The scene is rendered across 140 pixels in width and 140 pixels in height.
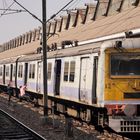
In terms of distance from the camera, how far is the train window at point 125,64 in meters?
16.1

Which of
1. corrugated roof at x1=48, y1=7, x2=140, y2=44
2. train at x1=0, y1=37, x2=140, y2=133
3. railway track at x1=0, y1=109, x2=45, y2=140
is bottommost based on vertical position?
railway track at x1=0, y1=109, x2=45, y2=140

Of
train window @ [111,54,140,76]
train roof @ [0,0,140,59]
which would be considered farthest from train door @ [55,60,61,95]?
train window @ [111,54,140,76]

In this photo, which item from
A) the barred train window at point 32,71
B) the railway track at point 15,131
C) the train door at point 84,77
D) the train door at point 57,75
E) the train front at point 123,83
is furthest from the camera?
the barred train window at point 32,71

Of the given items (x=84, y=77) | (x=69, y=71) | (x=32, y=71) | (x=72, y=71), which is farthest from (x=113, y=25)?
(x=84, y=77)

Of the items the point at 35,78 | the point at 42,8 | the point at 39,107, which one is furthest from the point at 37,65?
the point at 42,8

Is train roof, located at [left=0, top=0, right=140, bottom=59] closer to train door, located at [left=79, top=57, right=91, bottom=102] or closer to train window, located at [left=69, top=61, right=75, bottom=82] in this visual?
train window, located at [left=69, top=61, right=75, bottom=82]

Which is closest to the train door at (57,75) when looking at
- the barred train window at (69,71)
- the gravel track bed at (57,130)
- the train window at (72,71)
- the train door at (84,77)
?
the gravel track bed at (57,130)

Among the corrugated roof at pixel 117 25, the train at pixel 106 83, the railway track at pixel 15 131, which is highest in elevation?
the corrugated roof at pixel 117 25

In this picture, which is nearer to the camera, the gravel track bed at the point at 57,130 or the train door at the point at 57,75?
the gravel track bed at the point at 57,130

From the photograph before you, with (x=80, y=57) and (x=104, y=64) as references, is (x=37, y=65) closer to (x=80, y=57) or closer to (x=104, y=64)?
(x=80, y=57)

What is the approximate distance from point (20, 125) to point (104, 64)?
5.76 metres

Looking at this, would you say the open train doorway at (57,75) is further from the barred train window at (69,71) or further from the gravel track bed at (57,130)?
the barred train window at (69,71)

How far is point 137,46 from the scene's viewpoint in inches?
637

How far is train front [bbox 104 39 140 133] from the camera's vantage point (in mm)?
15453
